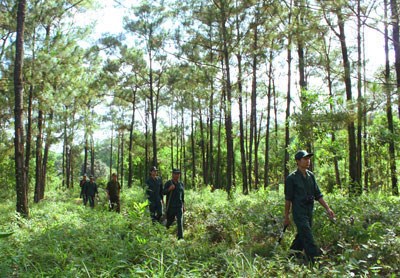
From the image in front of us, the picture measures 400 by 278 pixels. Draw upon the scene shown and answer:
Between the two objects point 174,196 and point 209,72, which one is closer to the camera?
point 174,196

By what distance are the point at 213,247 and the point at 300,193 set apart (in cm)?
199

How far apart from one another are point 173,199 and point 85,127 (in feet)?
61.1

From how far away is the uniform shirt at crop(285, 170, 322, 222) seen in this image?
18.0 ft

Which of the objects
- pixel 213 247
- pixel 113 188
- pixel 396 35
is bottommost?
pixel 213 247

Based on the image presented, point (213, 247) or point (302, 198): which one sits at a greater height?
point (302, 198)

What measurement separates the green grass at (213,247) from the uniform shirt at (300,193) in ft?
2.02

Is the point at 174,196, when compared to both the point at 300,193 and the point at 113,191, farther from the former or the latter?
the point at 113,191

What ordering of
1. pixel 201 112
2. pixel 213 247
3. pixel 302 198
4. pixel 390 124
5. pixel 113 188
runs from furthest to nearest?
1. pixel 201 112
2. pixel 390 124
3. pixel 113 188
4. pixel 213 247
5. pixel 302 198

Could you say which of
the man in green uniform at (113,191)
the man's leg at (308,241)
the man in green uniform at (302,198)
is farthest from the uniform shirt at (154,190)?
the man's leg at (308,241)

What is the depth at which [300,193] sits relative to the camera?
553 cm

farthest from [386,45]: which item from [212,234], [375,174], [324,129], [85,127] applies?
[85,127]

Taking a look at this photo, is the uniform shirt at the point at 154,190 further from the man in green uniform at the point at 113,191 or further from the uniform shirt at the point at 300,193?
the uniform shirt at the point at 300,193

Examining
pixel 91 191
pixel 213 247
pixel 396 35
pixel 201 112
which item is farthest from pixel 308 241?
pixel 201 112

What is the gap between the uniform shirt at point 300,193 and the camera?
549 centimetres
